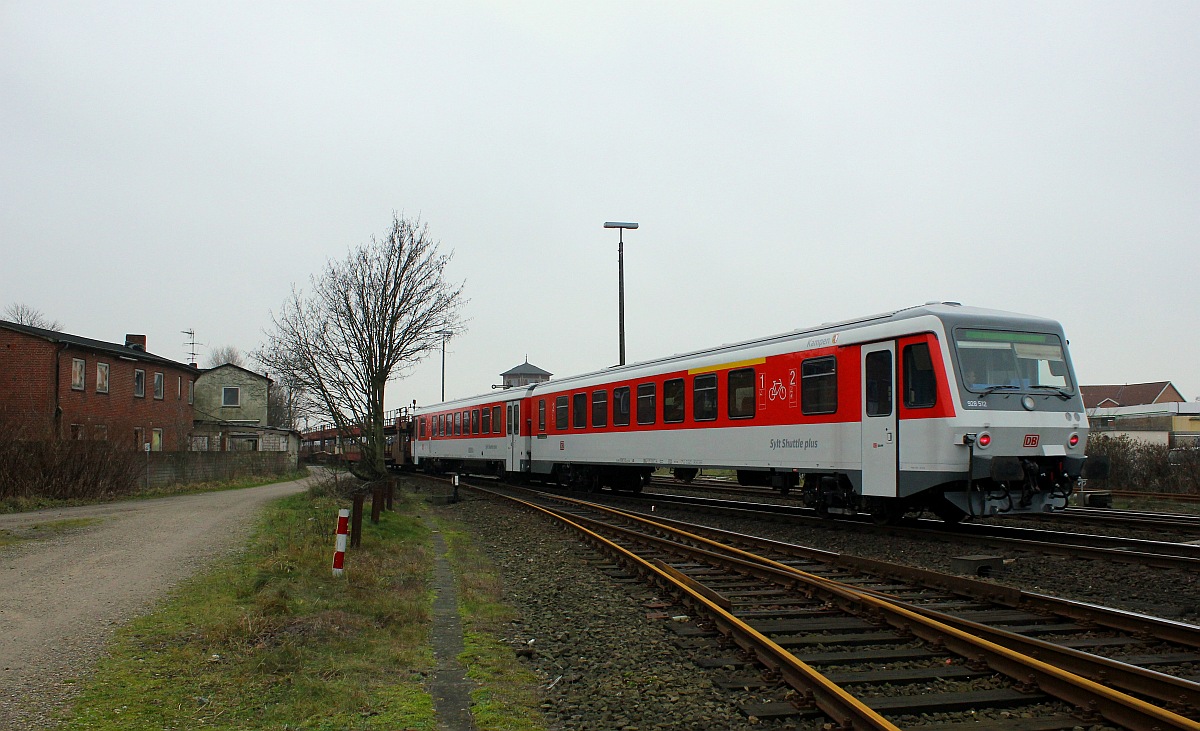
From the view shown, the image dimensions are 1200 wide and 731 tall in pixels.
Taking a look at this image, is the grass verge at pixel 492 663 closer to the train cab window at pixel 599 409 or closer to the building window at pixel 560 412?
the train cab window at pixel 599 409

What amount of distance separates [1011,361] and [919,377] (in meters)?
1.29

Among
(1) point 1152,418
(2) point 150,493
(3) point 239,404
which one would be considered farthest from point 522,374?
(2) point 150,493

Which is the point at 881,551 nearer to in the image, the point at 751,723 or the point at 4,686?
the point at 751,723

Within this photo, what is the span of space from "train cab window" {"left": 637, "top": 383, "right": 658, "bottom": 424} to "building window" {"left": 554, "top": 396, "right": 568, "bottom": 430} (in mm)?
4512

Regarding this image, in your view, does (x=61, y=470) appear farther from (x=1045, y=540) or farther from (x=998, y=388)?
(x=1045, y=540)

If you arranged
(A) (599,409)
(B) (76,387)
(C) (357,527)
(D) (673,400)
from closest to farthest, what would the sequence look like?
(C) (357,527) < (D) (673,400) < (A) (599,409) < (B) (76,387)

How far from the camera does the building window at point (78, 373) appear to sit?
29.7 meters

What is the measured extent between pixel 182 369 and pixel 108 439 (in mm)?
16637

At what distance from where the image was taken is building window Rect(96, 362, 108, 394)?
31422 millimetres

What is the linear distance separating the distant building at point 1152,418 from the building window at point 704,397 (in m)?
14.3

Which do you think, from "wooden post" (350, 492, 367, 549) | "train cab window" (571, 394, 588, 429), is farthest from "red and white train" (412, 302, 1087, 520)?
"wooden post" (350, 492, 367, 549)

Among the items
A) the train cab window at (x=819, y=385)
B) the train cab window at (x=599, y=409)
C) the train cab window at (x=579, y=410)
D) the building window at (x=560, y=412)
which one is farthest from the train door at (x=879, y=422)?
the building window at (x=560, y=412)

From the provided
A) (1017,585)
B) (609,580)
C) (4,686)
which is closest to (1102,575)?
(1017,585)

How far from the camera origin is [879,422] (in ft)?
40.3
